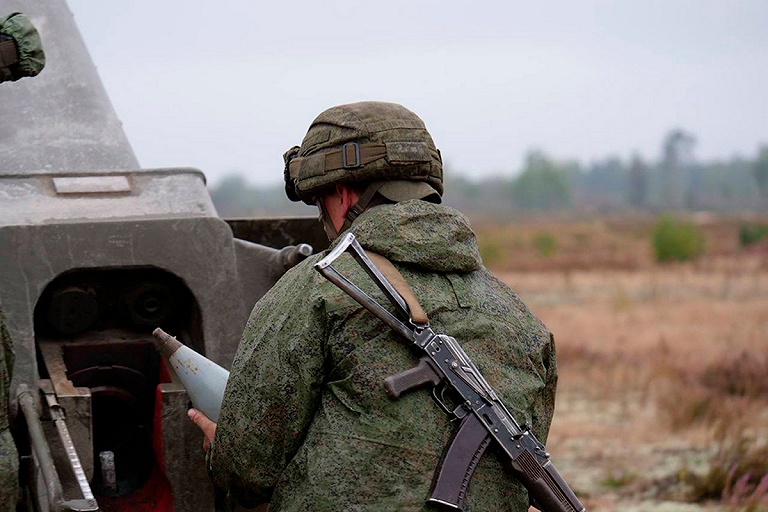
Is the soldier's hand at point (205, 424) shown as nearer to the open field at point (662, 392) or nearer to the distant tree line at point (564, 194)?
the open field at point (662, 392)

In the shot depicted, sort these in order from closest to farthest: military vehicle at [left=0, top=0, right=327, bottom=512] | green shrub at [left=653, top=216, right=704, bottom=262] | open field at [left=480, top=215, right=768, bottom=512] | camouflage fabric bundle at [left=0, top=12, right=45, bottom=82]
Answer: camouflage fabric bundle at [left=0, top=12, right=45, bottom=82]
military vehicle at [left=0, top=0, right=327, bottom=512]
open field at [left=480, top=215, right=768, bottom=512]
green shrub at [left=653, top=216, right=704, bottom=262]

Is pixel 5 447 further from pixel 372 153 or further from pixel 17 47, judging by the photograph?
pixel 372 153

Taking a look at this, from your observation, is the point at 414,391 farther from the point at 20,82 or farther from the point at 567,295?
the point at 567,295

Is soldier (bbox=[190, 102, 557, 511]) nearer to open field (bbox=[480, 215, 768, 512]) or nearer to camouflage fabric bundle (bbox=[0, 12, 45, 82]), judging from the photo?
camouflage fabric bundle (bbox=[0, 12, 45, 82])

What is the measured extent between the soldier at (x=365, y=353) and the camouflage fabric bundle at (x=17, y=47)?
954 millimetres

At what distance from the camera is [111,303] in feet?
14.4

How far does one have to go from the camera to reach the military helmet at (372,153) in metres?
3.27

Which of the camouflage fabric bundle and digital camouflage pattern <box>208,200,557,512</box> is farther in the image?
the camouflage fabric bundle

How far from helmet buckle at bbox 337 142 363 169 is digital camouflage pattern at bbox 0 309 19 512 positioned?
3.60 feet

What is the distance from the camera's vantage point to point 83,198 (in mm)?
4301

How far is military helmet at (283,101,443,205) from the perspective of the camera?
3268 millimetres

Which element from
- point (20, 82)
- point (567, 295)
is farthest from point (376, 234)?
point (567, 295)

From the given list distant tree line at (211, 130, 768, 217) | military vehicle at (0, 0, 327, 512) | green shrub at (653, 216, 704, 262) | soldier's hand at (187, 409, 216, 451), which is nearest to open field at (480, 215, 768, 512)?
military vehicle at (0, 0, 327, 512)

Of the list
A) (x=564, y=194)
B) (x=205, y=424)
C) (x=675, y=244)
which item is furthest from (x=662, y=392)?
(x=564, y=194)
